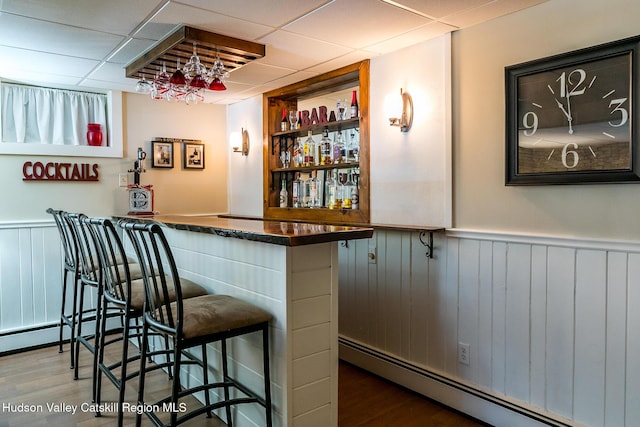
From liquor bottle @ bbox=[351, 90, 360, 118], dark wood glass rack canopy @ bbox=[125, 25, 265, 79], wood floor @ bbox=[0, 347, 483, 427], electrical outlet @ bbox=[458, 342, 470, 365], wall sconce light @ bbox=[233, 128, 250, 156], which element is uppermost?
dark wood glass rack canopy @ bbox=[125, 25, 265, 79]

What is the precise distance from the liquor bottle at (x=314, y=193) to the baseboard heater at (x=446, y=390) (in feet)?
3.56

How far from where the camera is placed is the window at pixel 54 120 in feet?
11.1

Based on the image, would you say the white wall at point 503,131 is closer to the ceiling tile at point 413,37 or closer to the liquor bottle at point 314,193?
the ceiling tile at point 413,37

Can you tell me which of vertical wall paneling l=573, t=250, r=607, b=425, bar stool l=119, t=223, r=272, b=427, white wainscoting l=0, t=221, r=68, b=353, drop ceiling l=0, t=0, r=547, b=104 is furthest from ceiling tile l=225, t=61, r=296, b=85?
vertical wall paneling l=573, t=250, r=607, b=425

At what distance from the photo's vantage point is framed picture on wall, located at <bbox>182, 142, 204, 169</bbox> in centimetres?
418

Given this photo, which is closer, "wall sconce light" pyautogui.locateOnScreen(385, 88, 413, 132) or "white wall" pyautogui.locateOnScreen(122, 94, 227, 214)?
"wall sconce light" pyautogui.locateOnScreen(385, 88, 413, 132)

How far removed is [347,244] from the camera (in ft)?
10.4

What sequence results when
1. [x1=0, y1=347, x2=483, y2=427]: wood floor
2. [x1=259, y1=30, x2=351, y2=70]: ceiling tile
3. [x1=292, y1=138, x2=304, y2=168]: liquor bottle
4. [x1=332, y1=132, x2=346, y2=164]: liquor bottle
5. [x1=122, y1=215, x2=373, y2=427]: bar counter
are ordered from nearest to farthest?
[x1=122, y1=215, x2=373, y2=427]: bar counter
[x1=0, y1=347, x2=483, y2=427]: wood floor
[x1=259, y1=30, x2=351, y2=70]: ceiling tile
[x1=332, y1=132, x2=346, y2=164]: liquor bottle
[x1=292, y1=138, x2=304, y2=168]: liquor bottle

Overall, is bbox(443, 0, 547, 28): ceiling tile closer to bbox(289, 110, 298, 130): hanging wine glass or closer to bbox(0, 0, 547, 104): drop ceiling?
bbox(0, 0, 547, 104): drop ceiling

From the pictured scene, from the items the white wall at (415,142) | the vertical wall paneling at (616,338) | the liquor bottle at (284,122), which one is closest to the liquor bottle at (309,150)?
the liquor bottle at (284,122)

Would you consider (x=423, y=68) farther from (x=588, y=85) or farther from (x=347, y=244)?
(x=347, y=244)

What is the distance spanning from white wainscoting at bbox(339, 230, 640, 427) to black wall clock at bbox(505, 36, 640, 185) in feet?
1.06

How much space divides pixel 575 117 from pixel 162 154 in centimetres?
333

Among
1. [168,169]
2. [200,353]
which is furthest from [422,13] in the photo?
[168,169]
